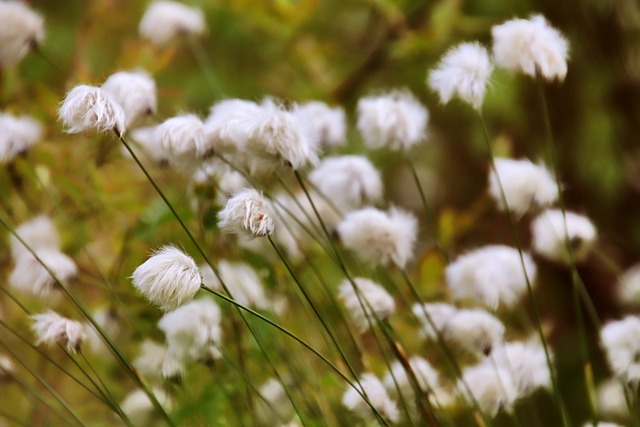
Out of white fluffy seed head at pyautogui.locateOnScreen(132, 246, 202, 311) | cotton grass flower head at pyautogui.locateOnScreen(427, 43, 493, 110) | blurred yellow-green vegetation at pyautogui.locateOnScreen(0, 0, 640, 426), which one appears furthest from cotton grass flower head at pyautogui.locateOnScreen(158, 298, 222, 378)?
cotton grass flower head at pyautogui.locateOnScreen(427, 43, 493, 110)

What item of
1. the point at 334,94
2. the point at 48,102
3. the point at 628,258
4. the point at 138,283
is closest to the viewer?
the point at 138,283

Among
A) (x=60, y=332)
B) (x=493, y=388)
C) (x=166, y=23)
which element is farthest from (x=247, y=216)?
(x=166, y=23)

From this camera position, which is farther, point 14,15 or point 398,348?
point 14,15

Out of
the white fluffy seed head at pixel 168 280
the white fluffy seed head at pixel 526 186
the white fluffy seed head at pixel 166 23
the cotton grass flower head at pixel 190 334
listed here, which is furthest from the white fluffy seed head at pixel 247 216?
the white fluffy seed head at pixel 166 23

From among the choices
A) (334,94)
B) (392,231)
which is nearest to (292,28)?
(334,94)

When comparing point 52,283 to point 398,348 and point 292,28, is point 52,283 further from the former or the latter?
point 292,28

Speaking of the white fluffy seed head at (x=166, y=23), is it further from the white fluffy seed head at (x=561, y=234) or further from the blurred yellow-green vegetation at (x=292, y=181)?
the white fluffy seed head at (x=561, y=234)
